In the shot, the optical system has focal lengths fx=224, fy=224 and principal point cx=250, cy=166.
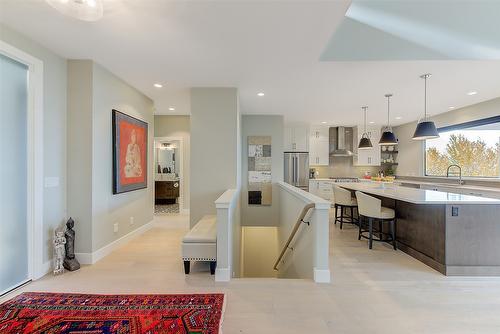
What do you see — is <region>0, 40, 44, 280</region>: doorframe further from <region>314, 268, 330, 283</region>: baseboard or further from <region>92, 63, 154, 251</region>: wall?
<region>314, 268, 330, 283</region>: baseboard

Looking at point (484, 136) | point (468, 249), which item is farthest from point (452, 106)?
point (468, 249)

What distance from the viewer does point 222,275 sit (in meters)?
2.54

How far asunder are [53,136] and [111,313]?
218 cm

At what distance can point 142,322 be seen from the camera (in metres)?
1.84

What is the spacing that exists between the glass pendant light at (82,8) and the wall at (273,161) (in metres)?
4.33

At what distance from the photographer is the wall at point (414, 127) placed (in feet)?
15.1

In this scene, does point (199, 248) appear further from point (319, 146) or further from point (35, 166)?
point (319, 146)

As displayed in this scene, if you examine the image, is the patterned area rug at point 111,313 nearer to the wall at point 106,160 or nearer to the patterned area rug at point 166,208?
the wall at point 106,160

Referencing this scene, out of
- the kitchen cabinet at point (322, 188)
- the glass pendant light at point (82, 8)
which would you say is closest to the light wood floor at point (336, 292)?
the glass pendant light at point (82, 8)

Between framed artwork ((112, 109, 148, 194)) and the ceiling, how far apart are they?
26.1 inches

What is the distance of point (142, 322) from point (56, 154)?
7.49 ft

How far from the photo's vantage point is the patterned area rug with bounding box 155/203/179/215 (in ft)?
20.7

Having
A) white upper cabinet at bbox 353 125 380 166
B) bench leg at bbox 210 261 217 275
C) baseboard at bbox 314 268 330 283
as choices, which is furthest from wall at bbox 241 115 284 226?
baseboard at bbox 314 268 330 283

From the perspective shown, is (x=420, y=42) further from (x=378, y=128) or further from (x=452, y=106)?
(x=378, y=128)
